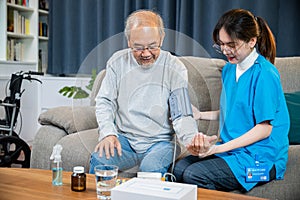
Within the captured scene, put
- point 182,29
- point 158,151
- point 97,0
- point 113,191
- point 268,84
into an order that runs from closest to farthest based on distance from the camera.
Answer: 1. point 113,191
2. point 158,151
3. point 268,84
4. point 182,29
5. point 97,0

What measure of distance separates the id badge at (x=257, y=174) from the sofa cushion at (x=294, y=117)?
464mm

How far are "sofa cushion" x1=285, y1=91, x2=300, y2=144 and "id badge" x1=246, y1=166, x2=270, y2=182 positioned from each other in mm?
464

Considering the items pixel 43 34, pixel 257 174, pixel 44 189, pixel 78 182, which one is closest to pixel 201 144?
pixel 257 174

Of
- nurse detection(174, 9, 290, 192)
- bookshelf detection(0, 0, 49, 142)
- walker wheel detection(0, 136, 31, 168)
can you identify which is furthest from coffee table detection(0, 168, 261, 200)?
bookshelf detection(0, 0, 49, 142)

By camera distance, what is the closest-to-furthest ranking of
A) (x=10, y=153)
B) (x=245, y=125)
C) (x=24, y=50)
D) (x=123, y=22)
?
(x=245, y=125)
(x=10, y=153)
(x=123, y=22)
(x=24, y=50)

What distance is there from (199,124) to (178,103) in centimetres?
11

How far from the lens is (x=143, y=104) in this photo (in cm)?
139

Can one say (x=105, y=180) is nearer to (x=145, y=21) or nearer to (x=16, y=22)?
(x=145, y=21)

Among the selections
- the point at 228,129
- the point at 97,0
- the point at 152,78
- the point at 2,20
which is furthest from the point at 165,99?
the point at 2,20

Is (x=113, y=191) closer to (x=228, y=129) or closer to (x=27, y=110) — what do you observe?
(x=228, y=129)

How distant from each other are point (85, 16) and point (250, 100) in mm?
2600

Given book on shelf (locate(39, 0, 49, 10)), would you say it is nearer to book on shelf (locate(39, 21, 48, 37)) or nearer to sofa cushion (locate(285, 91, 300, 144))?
book on shelf (locate(39, 21, 48, 37))

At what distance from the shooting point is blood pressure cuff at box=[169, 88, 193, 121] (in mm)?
1369

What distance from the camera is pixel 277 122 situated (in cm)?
167
